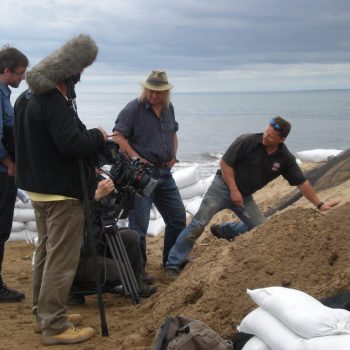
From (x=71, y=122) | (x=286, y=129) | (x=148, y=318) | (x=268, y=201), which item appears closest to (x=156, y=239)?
(x=268, y=201)

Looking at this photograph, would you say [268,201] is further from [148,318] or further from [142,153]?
[148,318]

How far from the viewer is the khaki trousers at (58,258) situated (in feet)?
13.6

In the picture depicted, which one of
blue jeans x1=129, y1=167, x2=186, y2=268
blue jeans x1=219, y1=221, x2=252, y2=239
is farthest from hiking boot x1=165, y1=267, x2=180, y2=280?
blue jeans x1=219, y1=221, x2=252, y2=239

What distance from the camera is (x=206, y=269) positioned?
16.1 ft

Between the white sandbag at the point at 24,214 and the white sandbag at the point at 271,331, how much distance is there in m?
5.05

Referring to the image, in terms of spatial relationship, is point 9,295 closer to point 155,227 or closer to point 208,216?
point 208,216

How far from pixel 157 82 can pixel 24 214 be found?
302cm

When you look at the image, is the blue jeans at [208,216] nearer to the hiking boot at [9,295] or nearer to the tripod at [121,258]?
the tripod at [121,258]

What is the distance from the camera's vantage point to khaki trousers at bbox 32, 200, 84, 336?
4148 mm

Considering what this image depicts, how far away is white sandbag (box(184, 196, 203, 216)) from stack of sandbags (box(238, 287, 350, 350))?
5468 mm

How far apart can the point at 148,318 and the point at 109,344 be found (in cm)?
41

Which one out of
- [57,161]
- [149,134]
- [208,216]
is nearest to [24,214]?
[149,134]

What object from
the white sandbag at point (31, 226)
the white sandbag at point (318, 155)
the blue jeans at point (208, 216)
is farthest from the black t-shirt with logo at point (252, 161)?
the white sandbag at point (318, 155)

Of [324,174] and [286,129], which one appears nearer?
[286,129]
